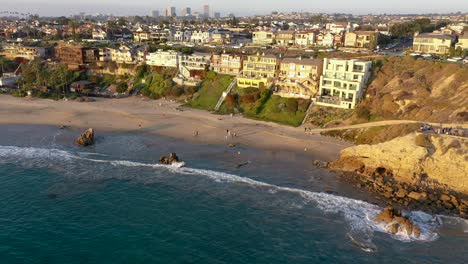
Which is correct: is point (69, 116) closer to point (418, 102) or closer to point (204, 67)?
point (204, 67)

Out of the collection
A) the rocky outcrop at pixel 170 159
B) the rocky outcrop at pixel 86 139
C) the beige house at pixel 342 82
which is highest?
the beige house at pixel 342 82

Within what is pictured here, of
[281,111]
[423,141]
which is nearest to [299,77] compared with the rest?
[281,111]

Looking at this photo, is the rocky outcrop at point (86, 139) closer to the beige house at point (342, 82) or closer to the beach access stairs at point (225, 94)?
the beach access stairs at point (225, 94)

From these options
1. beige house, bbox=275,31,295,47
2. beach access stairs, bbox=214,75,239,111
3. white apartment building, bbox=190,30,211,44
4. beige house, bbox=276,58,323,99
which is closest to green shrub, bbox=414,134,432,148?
beige house, bbox=276,58,323,99

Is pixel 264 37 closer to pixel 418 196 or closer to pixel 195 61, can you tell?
pixel 195 61

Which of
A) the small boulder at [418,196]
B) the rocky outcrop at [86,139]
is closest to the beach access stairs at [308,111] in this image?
the small boulder at [418,196]
